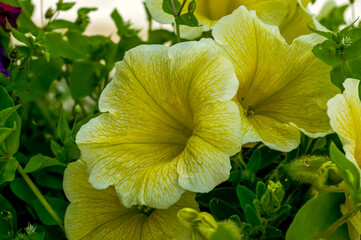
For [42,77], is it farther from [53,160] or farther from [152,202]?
[152,202]

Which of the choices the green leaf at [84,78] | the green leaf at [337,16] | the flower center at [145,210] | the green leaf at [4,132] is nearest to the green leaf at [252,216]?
the flower center at [145,210]

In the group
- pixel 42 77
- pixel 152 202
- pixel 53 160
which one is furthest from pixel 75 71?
pixel 152 202

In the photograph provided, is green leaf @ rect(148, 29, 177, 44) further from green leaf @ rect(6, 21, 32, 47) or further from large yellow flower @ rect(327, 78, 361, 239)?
large yellow flower @ rect(327, 78, 361, 239)

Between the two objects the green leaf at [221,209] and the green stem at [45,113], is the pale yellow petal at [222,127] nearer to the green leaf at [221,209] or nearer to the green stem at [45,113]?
the green leaf at [221,209]

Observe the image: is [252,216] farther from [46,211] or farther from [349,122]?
[46,211]

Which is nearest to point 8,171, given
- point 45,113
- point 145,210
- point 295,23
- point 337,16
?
point 145,210

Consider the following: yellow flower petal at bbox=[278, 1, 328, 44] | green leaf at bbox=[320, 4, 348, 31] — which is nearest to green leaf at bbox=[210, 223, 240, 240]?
yellow flower petal at bbox=[278, 1, 328, 44]

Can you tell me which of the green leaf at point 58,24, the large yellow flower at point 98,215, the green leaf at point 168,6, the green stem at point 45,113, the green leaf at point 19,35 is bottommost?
the green stem at point 45,113

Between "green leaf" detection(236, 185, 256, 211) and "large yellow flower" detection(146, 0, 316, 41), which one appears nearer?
"green leaf" detection(236, 185, 256, 211)
